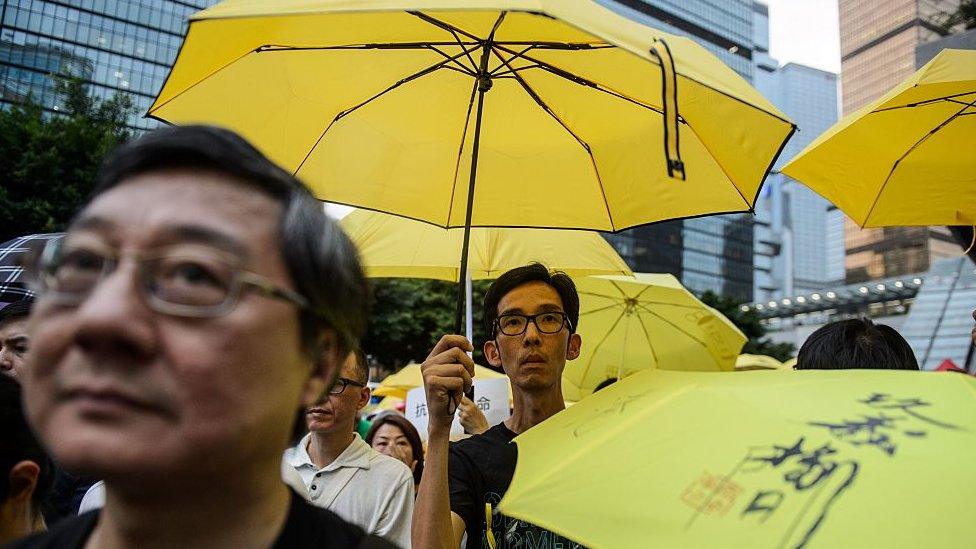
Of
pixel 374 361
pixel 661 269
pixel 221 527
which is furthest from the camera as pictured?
pixel 661 269

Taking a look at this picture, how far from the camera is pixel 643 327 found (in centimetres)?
711

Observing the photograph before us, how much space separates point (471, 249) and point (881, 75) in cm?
8232

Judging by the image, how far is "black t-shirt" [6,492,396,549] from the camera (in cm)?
119

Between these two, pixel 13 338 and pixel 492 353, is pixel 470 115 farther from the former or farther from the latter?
pixel 13 338

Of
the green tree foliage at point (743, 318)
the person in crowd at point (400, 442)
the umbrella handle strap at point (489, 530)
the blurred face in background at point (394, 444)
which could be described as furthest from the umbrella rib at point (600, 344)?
the green tree foliage at point (743, 318)

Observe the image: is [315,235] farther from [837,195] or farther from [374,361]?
[374,361]

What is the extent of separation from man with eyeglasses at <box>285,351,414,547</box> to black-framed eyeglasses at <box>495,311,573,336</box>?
2.93 ft

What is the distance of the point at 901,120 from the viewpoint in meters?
3.87

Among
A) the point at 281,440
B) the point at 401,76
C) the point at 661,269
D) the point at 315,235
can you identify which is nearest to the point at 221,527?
the point at 281,440

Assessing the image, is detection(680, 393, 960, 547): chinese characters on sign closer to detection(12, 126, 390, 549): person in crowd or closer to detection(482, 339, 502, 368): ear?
detection(12, 126, 390, 549): person in crowd

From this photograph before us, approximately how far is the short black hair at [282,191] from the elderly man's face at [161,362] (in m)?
0.05

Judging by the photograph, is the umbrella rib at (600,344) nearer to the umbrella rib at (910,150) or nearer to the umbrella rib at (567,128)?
the umbrella rib at (910,150)

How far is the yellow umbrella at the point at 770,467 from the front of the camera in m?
1.20

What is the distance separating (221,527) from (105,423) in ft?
0.89
